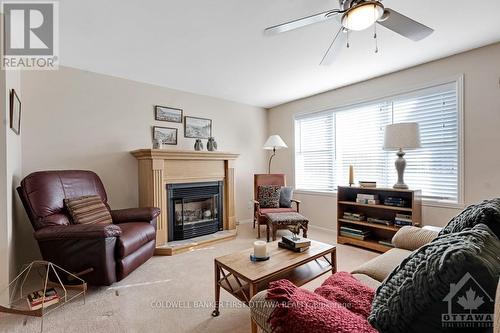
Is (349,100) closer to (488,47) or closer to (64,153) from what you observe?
(488,47)

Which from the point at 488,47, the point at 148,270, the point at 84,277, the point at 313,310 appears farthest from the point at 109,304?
the point at 488,47

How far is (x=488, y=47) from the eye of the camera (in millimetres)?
2496

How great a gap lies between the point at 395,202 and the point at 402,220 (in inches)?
8.9

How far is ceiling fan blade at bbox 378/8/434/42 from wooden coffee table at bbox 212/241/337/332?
1745mm

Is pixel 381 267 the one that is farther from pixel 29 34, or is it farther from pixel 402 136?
pixel 29 34

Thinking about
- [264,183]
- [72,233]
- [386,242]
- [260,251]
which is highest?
[264,183]

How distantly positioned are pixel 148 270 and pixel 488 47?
4.39 m

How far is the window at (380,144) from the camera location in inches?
111

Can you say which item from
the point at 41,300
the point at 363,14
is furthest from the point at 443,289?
the point at 41,300

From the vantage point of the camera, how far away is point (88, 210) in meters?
2.38

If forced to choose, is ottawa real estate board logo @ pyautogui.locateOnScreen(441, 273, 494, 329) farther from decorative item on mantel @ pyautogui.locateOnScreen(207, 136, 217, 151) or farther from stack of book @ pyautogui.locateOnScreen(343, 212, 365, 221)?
decorative item on mantel @ pyautogui.locateOnScreen(207, 136, 217, 151)

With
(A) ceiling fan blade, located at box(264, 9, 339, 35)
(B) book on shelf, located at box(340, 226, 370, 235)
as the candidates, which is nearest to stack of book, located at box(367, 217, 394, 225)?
(B) book on shelf, located at box(340, 226, 370, 235)

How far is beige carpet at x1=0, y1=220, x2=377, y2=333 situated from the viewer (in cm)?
165

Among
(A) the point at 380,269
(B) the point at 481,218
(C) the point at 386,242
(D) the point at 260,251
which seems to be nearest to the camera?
(B) the point at 481,218
